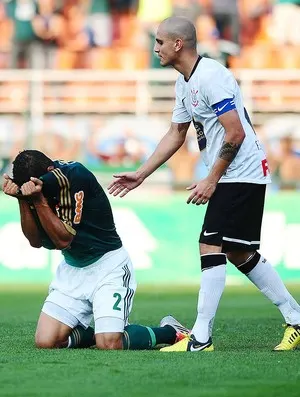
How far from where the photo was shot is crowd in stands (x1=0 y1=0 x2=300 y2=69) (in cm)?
1914

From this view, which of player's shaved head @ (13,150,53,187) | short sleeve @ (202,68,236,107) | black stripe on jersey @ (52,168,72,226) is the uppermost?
short sleeve @ (202,68,236,107)

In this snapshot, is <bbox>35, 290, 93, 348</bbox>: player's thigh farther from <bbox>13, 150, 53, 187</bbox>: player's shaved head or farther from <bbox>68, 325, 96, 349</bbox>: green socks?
<bbox>13, 150, 53, 187</bbox>: player's shaved head

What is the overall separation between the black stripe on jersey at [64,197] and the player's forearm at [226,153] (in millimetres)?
945

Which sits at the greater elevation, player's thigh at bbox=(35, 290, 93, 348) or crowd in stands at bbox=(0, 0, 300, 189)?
crowd in stands at bbox=(0, 0, 300, 189)

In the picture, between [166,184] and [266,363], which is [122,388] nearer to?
[266,363]

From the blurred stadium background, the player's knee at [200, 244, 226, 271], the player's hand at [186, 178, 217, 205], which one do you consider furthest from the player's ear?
the blurred stadium background

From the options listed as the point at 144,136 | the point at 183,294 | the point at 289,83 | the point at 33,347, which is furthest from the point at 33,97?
the point at 33,347

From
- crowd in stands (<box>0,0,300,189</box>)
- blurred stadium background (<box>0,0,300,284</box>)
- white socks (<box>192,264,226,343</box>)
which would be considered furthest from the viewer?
crowd in stands (<box>0,0,300,189</box>)

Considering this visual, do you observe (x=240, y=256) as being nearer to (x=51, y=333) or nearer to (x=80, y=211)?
(x=80, y=211)

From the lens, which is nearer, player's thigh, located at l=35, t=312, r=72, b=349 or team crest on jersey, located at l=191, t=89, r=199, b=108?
team crest on jersey, located at l=191, t=89, r=199, b=108

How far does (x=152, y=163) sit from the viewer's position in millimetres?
7891

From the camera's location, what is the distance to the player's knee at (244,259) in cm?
745

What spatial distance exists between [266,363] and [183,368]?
0.52 meters

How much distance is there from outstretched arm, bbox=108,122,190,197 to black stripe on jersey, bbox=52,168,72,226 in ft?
1.67
